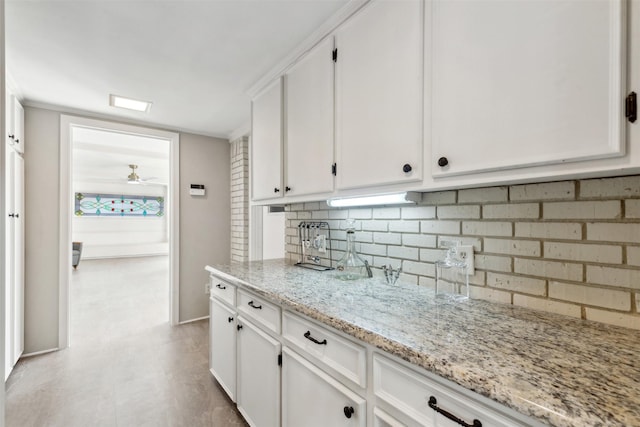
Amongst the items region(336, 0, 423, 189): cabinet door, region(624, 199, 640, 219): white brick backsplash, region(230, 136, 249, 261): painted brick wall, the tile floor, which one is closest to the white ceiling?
region(336, 0, 423, 189): cabinet door

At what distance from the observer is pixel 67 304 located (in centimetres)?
285

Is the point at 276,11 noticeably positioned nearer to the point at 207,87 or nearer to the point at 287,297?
the point at 207,87

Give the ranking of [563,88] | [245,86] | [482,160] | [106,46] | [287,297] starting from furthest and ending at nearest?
1. [245,86]
2. [106,46]
3. [287,297]
4. [482,160]
5. [563,88]

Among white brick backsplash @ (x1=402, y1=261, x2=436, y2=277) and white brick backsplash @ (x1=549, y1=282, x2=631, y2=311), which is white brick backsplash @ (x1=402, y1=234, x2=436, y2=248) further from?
white brick backsplash @ (x1=549, y1=282, x2=631, y2=311)

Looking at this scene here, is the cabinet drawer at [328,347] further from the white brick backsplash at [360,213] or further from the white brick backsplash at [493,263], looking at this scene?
the white brick backsplash at [360,213]

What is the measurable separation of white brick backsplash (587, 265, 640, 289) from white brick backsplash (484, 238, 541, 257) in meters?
0.16

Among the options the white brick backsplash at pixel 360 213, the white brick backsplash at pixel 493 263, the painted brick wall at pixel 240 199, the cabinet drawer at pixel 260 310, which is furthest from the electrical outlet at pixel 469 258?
the painted brick wall at pixel 240 199

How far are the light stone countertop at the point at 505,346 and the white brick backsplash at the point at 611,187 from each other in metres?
0.42

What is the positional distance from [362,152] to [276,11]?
3.01ft

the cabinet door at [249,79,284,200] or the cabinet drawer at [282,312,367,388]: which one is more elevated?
the cabinet door at [249,79,284,200]

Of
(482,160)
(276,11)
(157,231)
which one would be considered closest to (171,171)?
(276,11)

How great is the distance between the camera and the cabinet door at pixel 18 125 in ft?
7.77

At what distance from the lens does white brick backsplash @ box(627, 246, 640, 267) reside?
89cm

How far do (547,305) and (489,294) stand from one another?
0.20 meters
